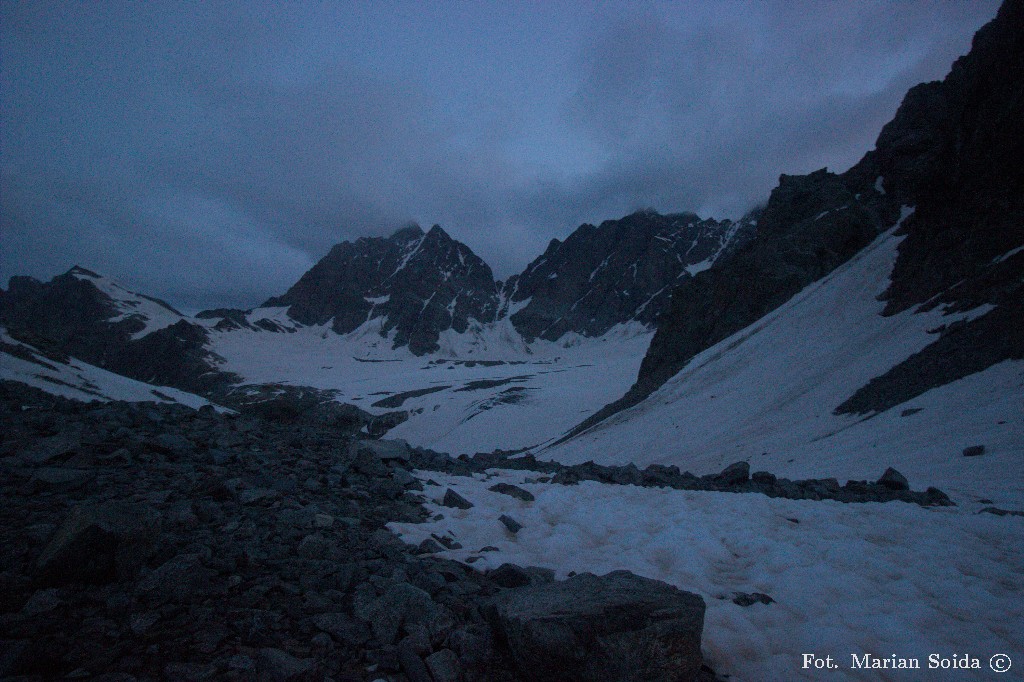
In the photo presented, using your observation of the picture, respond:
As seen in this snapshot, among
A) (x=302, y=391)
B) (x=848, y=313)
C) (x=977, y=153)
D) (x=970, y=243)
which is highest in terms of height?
(x=977, y=153)

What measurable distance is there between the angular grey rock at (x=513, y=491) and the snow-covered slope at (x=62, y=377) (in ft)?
69.8

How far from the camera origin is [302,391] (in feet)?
332

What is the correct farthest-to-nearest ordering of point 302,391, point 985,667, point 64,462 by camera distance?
point 302,391 → point 64,462 → point 985,667

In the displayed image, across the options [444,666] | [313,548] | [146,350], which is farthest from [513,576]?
[146,350]

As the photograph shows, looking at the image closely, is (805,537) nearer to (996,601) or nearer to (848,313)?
(996,601)

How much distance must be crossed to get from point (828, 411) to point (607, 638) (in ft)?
68.7

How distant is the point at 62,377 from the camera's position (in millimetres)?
30625

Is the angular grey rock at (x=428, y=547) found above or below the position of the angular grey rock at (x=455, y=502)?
below

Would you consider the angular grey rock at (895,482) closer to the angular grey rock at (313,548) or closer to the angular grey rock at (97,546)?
the angular grey rock at (313,548)

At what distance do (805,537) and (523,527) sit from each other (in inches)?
163

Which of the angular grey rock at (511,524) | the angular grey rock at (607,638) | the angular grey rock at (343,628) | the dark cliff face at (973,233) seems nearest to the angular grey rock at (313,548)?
the angular grey rock at (343,628)

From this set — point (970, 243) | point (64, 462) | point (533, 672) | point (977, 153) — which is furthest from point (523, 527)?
point (977, 153)

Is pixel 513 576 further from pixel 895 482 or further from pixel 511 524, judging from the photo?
pixel 895 482

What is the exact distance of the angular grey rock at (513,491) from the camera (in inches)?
365
